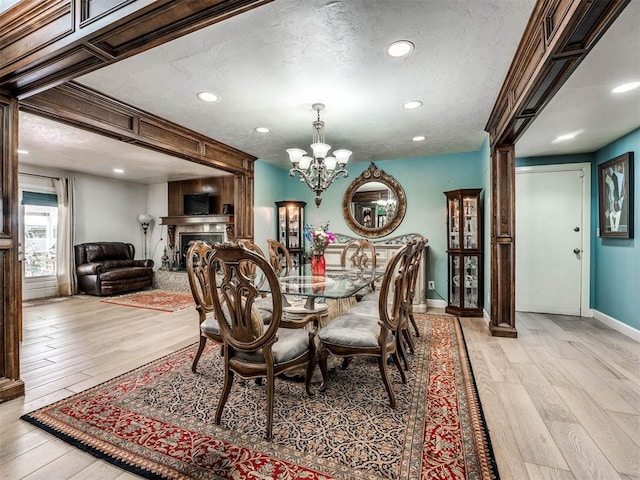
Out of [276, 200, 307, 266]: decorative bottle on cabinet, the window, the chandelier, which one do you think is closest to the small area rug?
the window

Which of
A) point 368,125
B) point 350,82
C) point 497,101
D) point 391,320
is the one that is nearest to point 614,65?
point 497,101

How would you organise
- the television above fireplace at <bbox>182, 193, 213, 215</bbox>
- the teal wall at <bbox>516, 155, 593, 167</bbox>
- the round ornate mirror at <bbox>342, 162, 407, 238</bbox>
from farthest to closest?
the television above fireplace at <bbox>182, 193, 213, 215</bbox> < the round ornate mirror at <bbox>342, 162, 407, 238</bbox> < the teal wall at <bbox>516, 155, 593, 167</bbox>

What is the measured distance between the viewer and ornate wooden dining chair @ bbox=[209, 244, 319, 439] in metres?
1.57

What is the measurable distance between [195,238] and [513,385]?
6494 millimetres

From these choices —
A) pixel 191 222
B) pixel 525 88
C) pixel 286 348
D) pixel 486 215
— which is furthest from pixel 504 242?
pixel 191 222

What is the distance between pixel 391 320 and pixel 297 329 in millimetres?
662

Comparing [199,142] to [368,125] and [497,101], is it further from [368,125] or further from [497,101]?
[497,101]

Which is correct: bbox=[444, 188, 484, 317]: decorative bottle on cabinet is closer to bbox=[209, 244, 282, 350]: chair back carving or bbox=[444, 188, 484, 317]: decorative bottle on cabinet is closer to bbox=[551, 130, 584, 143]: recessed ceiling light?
bbox=[551, 130, 584, 143]: recessed ceiling light

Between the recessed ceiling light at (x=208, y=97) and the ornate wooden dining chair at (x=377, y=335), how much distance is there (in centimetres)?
214

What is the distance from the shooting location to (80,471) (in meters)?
1.41

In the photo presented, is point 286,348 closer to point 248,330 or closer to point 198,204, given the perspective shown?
point 248,330

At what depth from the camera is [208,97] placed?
2797 mm

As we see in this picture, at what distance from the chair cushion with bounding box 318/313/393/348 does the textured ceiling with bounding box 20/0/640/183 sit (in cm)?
186

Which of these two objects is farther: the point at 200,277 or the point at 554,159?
the point at 554,159
